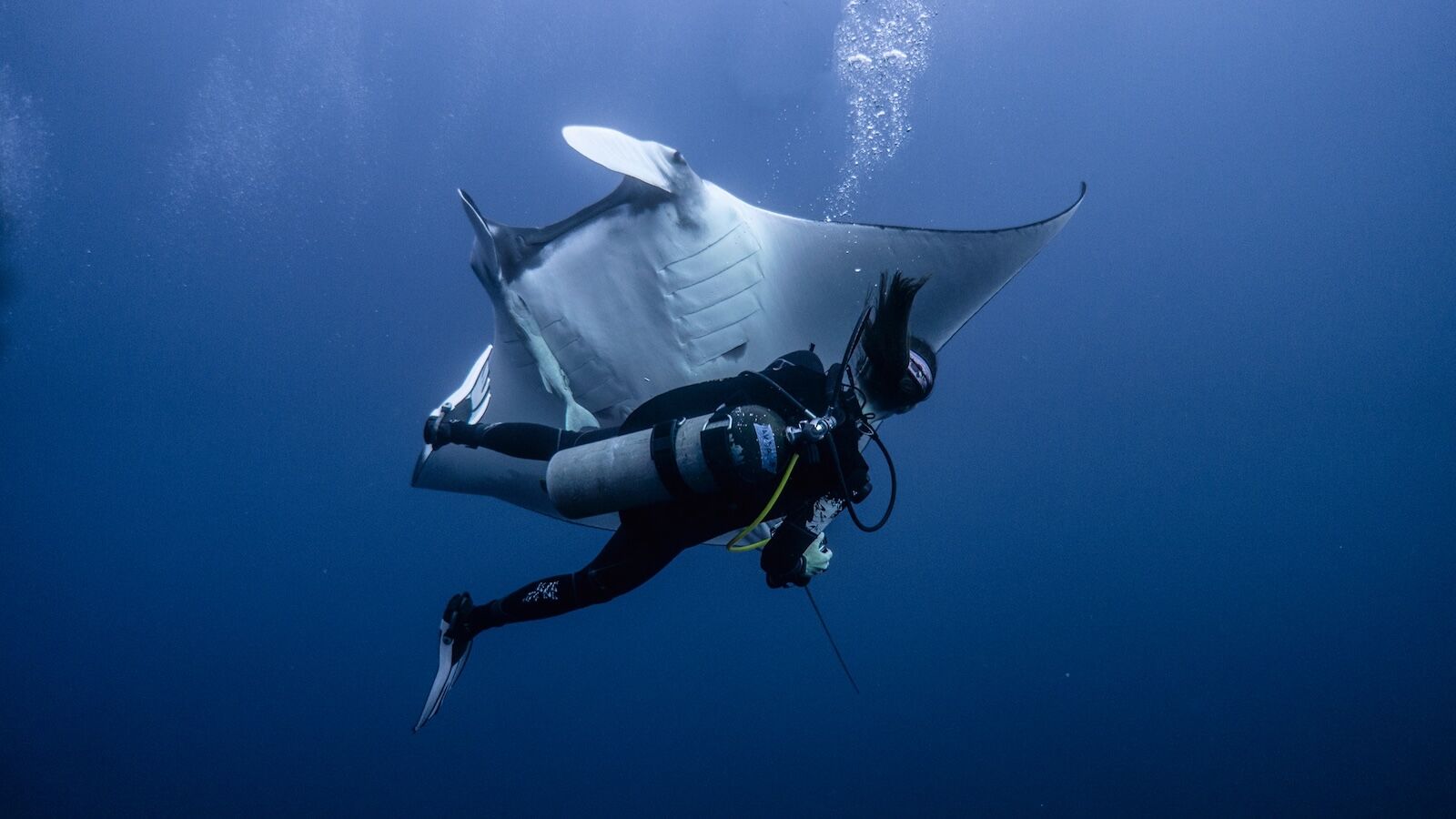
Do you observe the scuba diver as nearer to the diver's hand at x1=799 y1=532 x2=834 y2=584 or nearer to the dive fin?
the diver's hand at x1=799 y1=532 x2=834 y2=584

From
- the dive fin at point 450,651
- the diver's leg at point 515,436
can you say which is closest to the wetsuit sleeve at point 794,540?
the diver's leg at point 515,436

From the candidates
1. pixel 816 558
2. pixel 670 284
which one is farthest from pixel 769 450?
pixel 670 284

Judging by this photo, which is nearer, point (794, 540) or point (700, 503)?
point (794, 540)

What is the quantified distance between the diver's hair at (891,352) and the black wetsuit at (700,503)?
112 mm

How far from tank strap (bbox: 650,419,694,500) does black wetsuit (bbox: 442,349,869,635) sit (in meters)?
0.19

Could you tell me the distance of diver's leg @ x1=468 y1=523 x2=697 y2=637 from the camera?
2459 mm

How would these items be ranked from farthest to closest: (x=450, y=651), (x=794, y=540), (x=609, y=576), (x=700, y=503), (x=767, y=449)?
(x=450, y=651), (x=609, y=576), (x=700, y=503), (x=794, y=540), (x=767, y=449)

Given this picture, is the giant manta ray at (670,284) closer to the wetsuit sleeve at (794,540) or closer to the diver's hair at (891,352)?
the diver's hair at (891,352)

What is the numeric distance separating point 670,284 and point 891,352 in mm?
1187

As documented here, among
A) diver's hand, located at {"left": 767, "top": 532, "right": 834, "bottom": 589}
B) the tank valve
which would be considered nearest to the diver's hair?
the tank valve

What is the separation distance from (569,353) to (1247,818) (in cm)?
1709

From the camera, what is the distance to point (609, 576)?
247cm

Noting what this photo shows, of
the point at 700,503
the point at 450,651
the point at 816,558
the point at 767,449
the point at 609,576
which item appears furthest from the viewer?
the point at 450,651

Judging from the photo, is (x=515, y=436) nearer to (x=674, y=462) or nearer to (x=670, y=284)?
(x=670, y=284)
